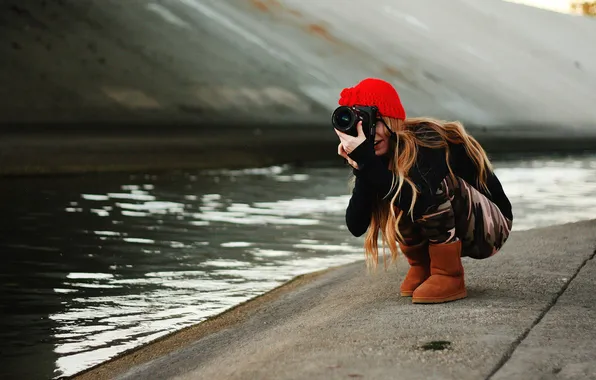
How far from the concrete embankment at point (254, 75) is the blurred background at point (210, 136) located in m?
0.09

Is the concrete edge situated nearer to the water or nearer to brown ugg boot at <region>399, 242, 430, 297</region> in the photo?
the water

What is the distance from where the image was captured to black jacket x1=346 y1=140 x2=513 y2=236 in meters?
3.27

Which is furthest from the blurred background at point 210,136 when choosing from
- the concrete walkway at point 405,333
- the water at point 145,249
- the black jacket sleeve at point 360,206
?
the black jacket sleeve at point 360,206

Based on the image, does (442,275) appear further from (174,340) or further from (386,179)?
(174,340)

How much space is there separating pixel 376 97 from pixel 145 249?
3546 mm

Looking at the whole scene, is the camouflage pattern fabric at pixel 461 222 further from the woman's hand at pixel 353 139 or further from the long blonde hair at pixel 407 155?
the woman's hand at pixel 353 139

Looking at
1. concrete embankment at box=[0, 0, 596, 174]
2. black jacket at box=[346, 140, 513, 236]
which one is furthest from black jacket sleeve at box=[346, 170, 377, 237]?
concrete embankment at box=[0, 0, 596, 174]

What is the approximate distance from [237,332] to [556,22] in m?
42.7

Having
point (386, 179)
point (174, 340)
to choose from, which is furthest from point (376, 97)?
point (174, 340)

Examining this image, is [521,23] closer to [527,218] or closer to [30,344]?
[527,218]

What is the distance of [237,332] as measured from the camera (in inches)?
153

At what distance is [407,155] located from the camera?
329 cm

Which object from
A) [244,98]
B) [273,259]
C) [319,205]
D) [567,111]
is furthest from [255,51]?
[273,259]

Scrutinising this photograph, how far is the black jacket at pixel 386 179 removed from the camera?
327cm
